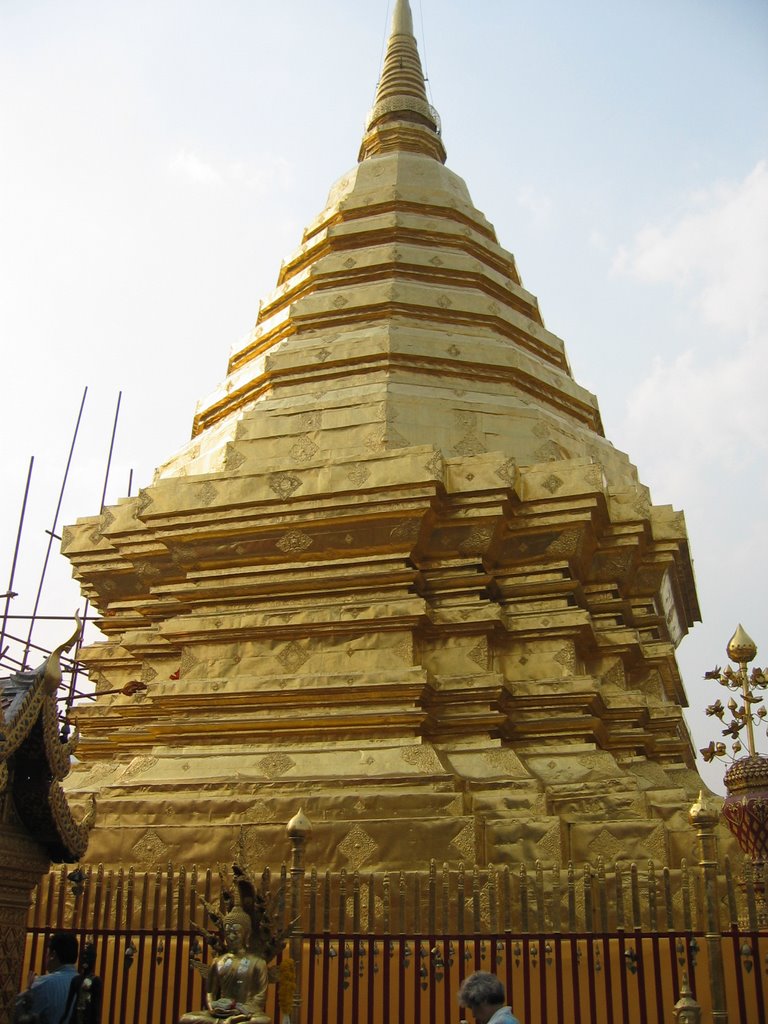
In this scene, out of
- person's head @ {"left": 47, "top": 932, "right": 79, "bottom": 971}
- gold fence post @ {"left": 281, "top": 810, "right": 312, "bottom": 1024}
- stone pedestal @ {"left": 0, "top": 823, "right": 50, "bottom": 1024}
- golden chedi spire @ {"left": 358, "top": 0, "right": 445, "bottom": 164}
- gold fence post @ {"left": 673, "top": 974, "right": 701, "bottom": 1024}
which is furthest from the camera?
golden chedi spire @ {"left": 358, "top": 0, "right": 445, "bottom": 164}

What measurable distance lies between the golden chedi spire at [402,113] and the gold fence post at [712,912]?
44.9 ft

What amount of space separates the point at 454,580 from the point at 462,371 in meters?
3.13

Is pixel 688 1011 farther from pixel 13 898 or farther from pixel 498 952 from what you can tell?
pixel 13 898

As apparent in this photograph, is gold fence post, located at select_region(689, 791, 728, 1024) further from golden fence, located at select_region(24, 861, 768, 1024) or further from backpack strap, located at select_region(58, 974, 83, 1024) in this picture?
backpack strap, located at select_region(58, 974, 83, 1024)

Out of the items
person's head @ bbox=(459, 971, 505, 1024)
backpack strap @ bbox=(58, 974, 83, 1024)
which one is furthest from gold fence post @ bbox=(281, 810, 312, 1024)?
person's head @ bbox=(459, 971, 505, 1024)

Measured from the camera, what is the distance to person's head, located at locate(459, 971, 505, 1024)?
4.18 meters

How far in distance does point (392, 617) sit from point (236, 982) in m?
4.49

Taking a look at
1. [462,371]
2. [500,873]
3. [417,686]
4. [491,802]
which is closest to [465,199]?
[462,371]

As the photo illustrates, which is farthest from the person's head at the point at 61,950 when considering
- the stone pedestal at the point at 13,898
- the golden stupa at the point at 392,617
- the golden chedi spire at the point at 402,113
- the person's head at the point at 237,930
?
the golden chedi spire at the point at 402,113

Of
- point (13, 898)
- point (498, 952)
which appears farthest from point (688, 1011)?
point (13, 898)

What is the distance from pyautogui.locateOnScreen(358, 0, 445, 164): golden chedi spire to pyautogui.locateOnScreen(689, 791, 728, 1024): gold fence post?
13695 millimetres

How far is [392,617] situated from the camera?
10.0 meters

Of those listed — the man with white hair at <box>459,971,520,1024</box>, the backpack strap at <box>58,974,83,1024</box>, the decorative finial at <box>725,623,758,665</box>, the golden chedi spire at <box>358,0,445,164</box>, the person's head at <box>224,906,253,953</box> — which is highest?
the golden chedi spire at <box>358,0,445,164</box>

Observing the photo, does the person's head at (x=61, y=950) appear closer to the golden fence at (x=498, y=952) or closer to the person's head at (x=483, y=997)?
the golden fence at (x=498, y=952)
